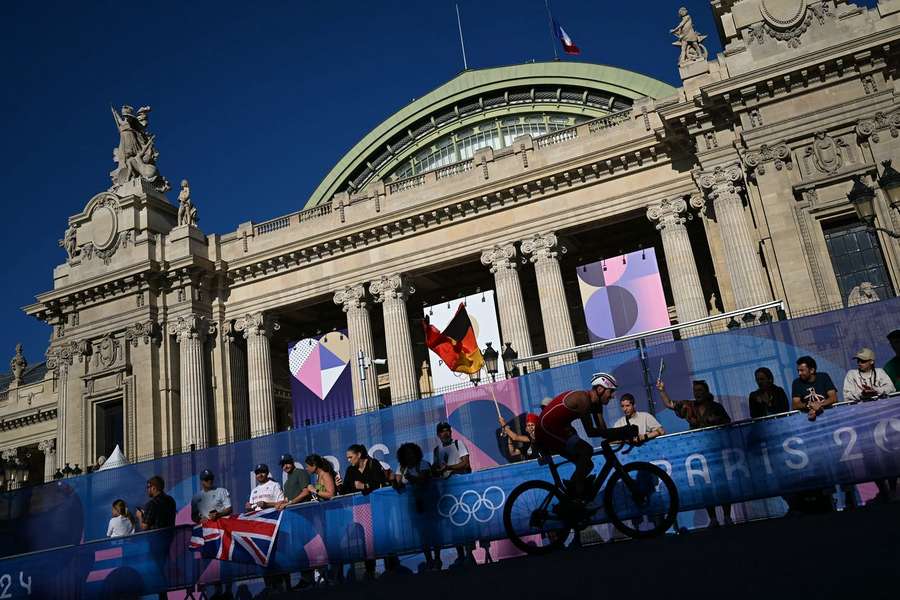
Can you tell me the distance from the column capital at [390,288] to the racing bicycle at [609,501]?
22570mm

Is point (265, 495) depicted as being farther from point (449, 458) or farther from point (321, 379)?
point (321, 379)

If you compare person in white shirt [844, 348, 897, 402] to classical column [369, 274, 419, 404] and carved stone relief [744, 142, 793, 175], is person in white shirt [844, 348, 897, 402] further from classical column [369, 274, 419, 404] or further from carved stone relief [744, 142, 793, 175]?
classical column [369, 274, 419, 404]

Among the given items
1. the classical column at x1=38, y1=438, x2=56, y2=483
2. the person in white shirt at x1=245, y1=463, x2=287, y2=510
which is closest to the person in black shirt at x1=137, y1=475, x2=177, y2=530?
the person in white shirt at x1=245, y1=463, x2=287, y2=510

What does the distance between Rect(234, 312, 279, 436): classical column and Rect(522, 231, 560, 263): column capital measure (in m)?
11.0

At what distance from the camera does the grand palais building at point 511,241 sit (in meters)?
24.8

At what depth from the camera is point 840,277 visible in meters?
24.4

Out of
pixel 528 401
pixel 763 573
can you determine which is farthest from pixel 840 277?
pixel 763 573

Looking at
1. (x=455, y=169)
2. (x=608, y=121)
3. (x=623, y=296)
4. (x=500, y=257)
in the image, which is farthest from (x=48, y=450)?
(x=608, y=121)

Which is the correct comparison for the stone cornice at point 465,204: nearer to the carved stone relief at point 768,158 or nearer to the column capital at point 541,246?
the column capital at point 541,246

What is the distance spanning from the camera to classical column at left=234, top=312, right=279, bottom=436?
32.8 meters

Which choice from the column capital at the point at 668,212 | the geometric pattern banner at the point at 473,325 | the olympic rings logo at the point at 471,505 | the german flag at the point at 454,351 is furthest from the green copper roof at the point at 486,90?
the olympic rings logo at the point at 471,505

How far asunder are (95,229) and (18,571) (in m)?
23.6

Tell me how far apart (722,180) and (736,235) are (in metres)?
1.84

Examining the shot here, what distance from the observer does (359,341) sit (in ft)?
105
